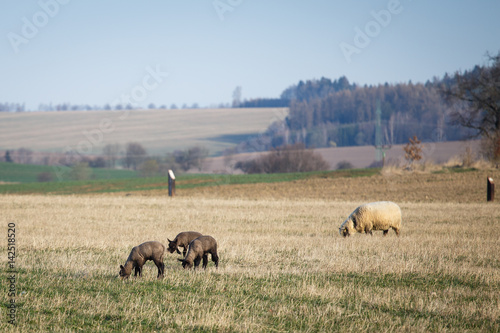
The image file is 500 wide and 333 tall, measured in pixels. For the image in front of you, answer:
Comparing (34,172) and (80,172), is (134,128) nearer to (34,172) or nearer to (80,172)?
(34,172)

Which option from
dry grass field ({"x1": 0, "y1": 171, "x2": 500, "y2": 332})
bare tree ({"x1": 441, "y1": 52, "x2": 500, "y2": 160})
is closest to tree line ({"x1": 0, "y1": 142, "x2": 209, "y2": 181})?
bare tree ({"x1": 441, "y1": 52, "x2": 500, "y2": 160})

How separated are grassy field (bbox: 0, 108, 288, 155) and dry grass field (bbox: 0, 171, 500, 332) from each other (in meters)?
89.8

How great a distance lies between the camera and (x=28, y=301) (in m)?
7.72

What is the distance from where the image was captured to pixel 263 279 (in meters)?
9.72

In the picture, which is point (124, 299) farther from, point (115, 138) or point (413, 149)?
point (115, 138)

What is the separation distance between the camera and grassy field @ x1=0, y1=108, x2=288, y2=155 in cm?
11350

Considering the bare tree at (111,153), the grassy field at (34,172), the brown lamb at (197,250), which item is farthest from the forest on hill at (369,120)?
the brown lamb at (197,250)

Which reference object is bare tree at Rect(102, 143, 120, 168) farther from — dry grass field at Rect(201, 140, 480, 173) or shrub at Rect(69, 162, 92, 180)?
shrub at Rect(69, 162, 92, 180)

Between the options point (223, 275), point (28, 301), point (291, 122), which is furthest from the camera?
point (291, 122)

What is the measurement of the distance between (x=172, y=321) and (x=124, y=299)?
1326mm

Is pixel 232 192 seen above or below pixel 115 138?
below

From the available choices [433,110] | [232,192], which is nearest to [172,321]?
[232,192]

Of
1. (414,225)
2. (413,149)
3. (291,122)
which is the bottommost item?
(414,225)

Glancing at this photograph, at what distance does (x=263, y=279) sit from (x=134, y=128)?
12863 centimetres
